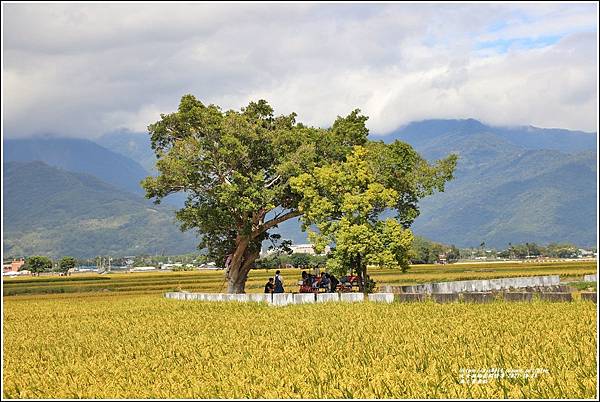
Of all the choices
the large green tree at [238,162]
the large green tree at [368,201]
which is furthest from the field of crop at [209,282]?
the large green tree at [368,201]

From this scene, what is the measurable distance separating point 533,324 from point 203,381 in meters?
11.3

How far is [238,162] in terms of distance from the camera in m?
51.1

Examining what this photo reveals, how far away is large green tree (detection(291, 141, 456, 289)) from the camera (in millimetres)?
43125

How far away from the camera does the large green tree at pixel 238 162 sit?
49906 mm

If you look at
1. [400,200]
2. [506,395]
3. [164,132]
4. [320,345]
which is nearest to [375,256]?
[400,200]

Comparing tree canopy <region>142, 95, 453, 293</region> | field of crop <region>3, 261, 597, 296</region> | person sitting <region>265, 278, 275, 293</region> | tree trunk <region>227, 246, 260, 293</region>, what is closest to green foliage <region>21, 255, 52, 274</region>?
field of crop <region>3, 261, 597, 296</region>

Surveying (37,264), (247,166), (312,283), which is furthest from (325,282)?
(37,264)

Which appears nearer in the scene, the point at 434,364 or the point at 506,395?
the point at 506,395

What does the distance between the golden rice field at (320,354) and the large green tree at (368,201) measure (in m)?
11.8

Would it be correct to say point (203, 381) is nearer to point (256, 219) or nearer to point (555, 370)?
point (555, 370)

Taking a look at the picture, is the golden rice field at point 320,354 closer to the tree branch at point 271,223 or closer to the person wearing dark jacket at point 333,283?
the person wearing dark jacket at point 333,283

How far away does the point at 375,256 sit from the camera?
4272 centimetres

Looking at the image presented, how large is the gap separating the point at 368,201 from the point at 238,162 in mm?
11198

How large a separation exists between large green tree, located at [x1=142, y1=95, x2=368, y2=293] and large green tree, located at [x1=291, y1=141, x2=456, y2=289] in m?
2.93
